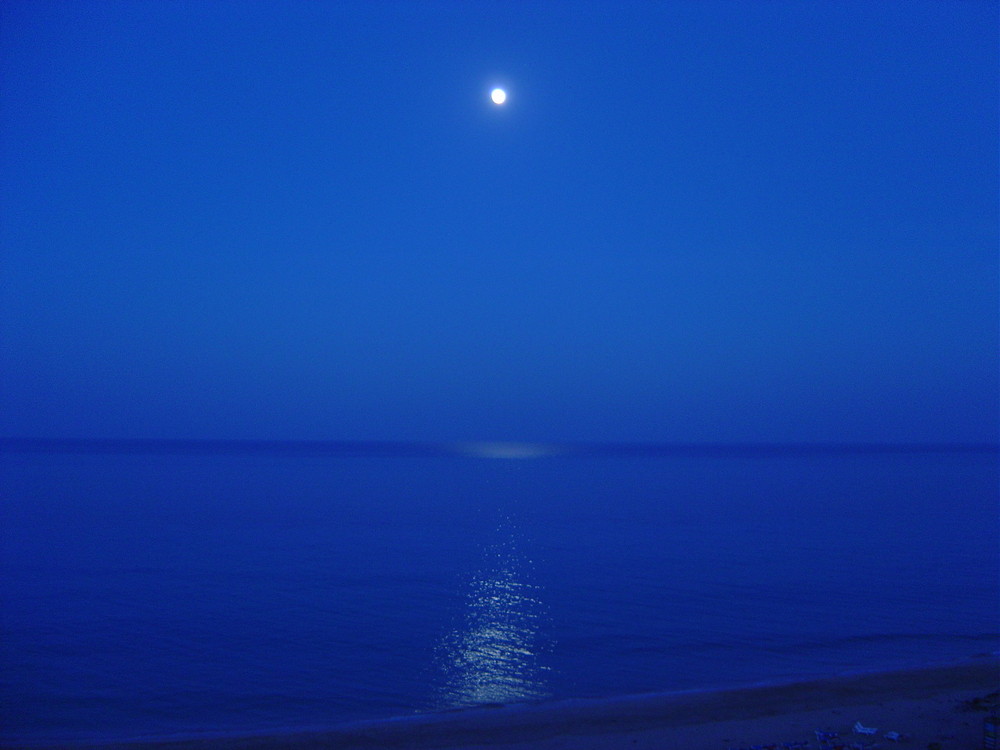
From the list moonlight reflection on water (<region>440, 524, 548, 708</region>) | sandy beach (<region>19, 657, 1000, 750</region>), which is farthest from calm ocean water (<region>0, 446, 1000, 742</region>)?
sandy beach (<region>19, 657, 1000, 750</region>)

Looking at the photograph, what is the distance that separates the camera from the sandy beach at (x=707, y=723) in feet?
40.1

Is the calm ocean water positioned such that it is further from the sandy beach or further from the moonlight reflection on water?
the sandy beach

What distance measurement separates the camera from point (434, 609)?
23062 millimetres

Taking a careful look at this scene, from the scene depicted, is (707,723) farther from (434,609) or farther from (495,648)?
(434,609)

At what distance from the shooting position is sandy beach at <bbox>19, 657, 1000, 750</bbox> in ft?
40.1

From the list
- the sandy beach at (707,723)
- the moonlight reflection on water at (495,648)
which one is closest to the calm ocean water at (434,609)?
the moonlight reflection on water at (495,648)

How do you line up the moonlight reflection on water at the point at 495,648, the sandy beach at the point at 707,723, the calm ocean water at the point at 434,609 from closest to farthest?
the sandy beach at the point at 707,723 → the moonlight reflection on water at the point at 495,648 → the calm ocean water at the point at 434,609

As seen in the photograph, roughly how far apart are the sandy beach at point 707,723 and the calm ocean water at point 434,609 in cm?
100

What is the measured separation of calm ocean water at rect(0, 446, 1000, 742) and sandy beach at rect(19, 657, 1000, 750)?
1003 millimetres

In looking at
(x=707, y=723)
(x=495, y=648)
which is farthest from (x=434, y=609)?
(x=707, y=723)

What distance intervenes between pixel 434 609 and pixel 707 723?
11.0 m

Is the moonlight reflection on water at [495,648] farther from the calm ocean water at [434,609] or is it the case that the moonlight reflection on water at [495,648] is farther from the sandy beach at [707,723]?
the sandy beach at [707,723]

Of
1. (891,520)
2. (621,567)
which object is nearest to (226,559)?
(621,567)

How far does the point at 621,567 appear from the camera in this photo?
3016cm
